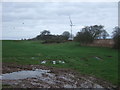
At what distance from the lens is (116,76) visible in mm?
15586

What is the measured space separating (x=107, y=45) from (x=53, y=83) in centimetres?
4037

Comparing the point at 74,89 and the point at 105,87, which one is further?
the point at 105,87

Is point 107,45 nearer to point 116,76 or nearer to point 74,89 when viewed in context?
point 116,76

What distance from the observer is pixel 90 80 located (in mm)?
13961

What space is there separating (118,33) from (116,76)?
34.1 m

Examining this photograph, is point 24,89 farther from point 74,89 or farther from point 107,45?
point 107,45

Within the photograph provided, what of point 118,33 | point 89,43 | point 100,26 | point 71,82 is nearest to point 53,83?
point 71,82

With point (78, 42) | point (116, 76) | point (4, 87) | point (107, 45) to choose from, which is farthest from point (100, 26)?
point (4, 87)

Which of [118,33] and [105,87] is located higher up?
[118,33]

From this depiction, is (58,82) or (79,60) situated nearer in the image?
(58,82)

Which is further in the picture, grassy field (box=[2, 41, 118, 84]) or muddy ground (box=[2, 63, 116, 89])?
grassy field (box=[2, 41, 118, 84])

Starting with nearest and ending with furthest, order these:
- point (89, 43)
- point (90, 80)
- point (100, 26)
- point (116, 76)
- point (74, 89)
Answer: point (74, 89)
point (90, 80)
point (116, 76)
point (89, 43)
point (100, 26)

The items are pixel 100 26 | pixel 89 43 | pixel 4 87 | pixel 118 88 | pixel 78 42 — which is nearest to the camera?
pixel 4 87

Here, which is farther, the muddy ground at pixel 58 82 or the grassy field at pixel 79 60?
the grassy field at pixel 79 60
